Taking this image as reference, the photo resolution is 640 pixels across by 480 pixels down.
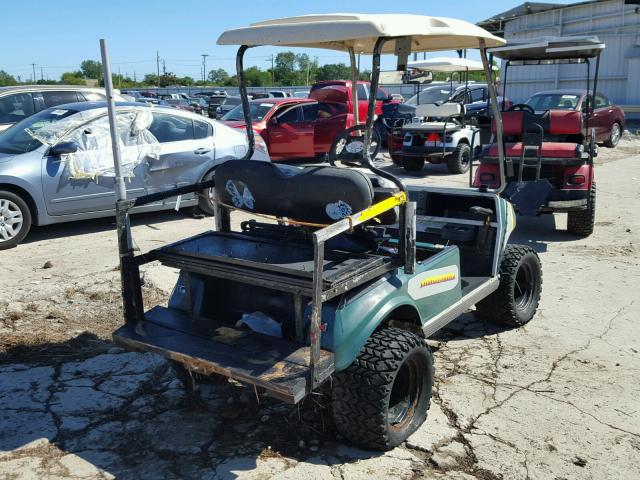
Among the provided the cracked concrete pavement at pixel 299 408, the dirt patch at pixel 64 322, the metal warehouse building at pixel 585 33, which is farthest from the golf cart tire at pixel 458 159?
the metal warehouse building at pixel 585 33

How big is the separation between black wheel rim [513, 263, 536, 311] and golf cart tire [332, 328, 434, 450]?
7.03 feet

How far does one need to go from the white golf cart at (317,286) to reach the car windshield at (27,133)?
4455mm

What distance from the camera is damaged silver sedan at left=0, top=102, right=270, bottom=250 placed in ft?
24.0

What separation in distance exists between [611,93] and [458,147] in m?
18.7

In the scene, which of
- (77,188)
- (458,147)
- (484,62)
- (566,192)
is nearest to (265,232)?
(484,62)

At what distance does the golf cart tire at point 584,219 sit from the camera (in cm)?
785

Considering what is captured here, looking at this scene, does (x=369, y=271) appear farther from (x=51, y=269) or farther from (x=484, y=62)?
(x=51, y=269)

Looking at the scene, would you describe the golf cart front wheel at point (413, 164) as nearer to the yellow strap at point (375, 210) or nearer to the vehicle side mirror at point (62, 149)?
the vehicle side mirror at point (62, 149)

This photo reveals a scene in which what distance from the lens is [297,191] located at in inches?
141

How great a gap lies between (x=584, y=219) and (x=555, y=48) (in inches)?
85.6

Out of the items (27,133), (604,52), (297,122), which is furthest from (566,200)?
(604,52)

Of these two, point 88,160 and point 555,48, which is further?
point 555,48

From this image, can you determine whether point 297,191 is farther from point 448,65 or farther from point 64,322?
point 448,65

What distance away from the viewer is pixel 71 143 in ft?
24.8
